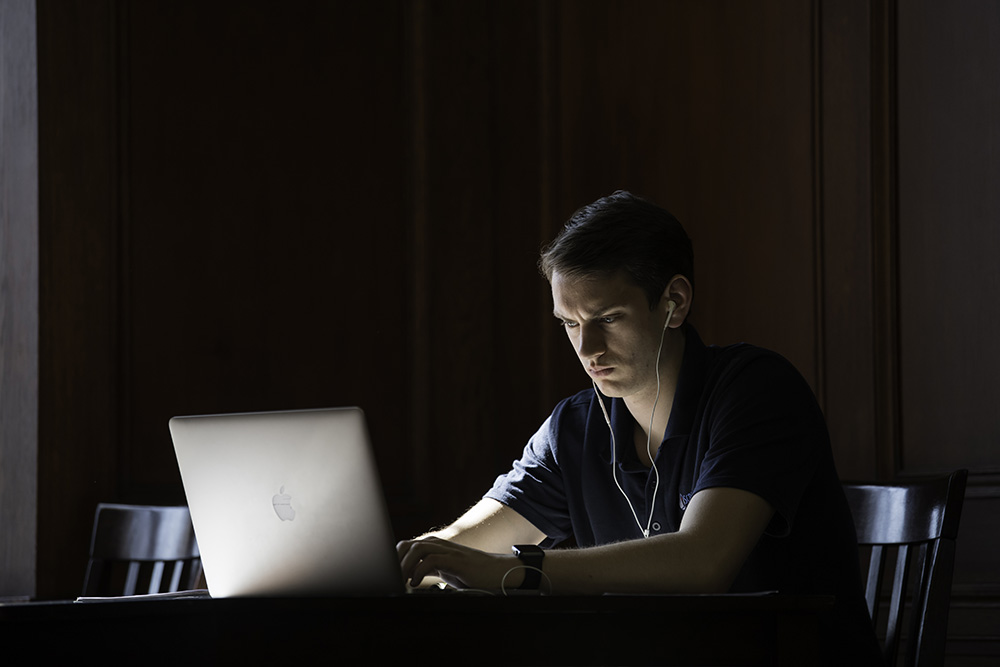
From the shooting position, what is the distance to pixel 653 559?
4.19ft

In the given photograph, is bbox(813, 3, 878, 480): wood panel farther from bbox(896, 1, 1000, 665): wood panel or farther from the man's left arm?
the man's left arm

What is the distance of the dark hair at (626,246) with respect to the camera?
65.2 inches

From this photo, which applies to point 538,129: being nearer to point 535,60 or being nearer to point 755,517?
point 535,60

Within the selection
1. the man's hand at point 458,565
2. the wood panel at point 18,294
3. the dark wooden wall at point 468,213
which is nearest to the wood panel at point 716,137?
the dark wooden wall at point 468,213

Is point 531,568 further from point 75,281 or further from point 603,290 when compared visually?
point 75,281

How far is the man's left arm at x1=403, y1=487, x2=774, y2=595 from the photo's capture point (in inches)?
47.8

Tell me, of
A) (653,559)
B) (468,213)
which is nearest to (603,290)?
(653,559)

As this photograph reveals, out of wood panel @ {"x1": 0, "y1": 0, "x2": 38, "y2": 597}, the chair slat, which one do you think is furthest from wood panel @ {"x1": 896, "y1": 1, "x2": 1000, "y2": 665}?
wood panel @ {"x1": 0, "y1": 0, "x2": 38, "y2": 597}

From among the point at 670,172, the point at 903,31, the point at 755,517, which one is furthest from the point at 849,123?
the point at 755,517

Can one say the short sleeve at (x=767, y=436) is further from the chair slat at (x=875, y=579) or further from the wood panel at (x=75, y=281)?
A: the wood panel at (x=75, y=281)

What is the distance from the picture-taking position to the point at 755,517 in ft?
4.53

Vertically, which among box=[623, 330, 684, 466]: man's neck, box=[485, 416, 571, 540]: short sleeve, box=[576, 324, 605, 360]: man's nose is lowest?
box=[485, 416, 571, 540]: short sleeve

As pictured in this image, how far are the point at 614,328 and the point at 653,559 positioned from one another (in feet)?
1.56

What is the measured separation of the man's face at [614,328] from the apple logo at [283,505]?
0.65 meters
